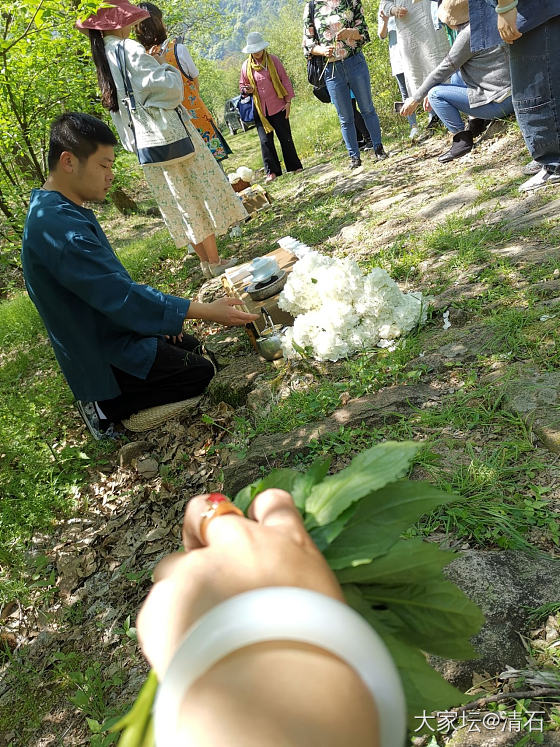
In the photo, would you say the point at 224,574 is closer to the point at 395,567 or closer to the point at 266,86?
the point at 395,567

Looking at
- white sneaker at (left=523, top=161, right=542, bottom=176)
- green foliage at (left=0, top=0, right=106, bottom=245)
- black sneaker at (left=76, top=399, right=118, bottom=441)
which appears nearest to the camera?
black sneaker at (left=76, top=399, right=118, bottom=441)

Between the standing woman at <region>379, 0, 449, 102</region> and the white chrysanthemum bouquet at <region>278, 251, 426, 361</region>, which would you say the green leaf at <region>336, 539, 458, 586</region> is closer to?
the white chrysanthemum bouquet at <region>278, 251, 426, 361</region>

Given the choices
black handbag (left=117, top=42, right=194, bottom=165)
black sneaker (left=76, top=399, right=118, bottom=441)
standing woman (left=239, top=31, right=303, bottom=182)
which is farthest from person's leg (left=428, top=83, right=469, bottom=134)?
black sneaker (left=76, top=399, right=118, bottom=441)

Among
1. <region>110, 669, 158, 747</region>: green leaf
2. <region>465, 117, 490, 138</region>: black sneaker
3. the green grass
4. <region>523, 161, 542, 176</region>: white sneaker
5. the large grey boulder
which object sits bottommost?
the large grey boulder

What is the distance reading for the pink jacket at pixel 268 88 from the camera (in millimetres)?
7473

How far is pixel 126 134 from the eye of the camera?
15.5ft

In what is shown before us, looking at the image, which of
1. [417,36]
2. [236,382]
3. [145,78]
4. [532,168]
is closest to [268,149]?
[417,36]

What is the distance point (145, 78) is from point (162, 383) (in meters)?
2.61

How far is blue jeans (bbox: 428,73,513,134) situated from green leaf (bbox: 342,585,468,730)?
220 inches

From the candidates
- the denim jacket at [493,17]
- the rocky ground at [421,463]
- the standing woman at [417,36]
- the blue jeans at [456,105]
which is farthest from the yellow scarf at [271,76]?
the rocky ground at [421,463]

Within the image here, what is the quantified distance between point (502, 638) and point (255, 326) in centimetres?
262

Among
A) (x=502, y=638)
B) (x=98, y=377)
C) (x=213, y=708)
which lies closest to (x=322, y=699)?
(x=213, y=708)

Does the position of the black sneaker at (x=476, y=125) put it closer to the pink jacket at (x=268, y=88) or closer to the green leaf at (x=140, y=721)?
the pink jacket at (x=268, y=88)

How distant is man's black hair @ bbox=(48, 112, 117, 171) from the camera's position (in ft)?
9.82
